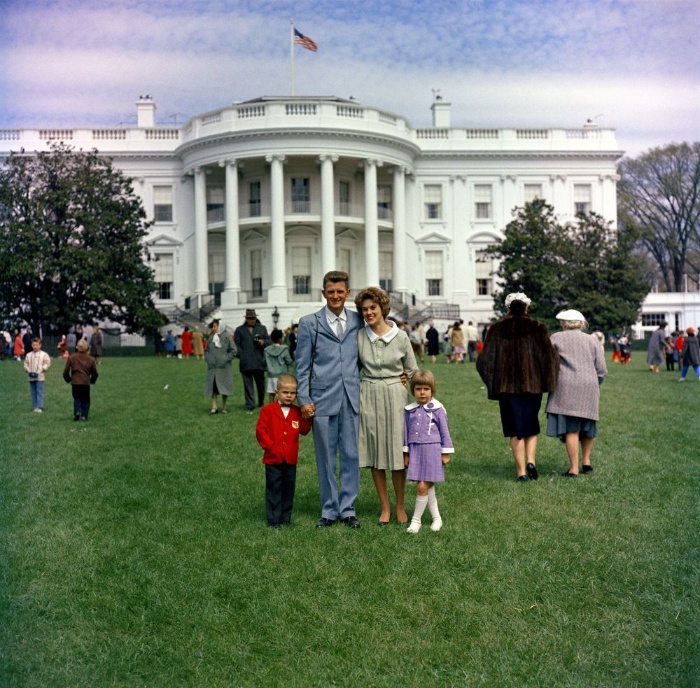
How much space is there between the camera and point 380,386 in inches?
306

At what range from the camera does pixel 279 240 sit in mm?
48062

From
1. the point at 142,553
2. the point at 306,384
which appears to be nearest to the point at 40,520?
the point at 142,553

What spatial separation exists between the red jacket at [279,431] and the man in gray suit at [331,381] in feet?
0.71

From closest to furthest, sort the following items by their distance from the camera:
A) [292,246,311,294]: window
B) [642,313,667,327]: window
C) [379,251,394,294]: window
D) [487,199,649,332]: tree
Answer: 1. [487,199,649,332]: tree
2. [292,246,311,294]: window
3. [379,251,394,294]: window
4. [642,313,667,327]: window

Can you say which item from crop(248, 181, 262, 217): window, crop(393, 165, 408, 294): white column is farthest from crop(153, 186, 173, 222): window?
crop(393, 165, 408, 294): white column

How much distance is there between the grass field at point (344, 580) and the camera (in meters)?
4.78

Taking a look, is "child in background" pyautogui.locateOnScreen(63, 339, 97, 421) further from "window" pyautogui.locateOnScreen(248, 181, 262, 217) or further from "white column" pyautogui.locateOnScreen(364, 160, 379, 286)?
"window" pyautogui.locateOnScreen(248, 181, 262, 217)

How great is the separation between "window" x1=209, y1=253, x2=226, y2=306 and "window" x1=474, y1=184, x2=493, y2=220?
1536cm

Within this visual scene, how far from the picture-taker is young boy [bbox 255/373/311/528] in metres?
7.86

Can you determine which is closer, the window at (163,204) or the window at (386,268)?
the window at (386,268)

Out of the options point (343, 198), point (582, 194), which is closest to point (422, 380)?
point (343, 198)

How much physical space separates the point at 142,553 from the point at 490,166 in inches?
2008

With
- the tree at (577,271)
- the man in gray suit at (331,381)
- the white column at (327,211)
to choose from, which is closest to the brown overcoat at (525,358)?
the man in gray suit at (331,381)

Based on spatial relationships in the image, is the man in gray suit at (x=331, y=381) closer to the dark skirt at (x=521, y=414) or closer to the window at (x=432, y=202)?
the dark skirt at (x=521, y=414)
